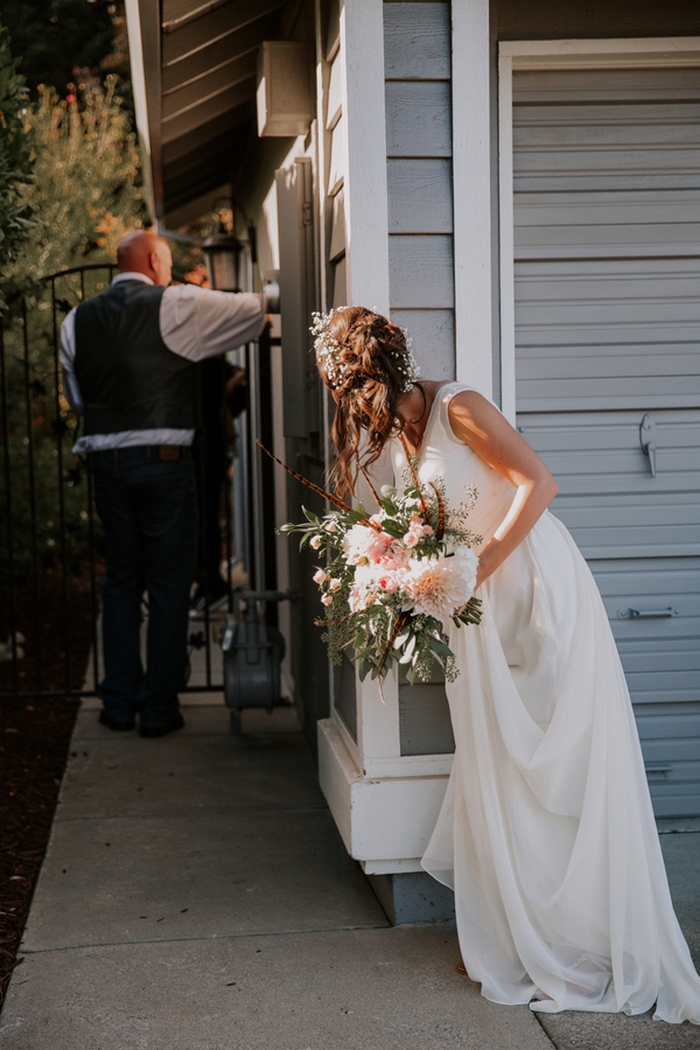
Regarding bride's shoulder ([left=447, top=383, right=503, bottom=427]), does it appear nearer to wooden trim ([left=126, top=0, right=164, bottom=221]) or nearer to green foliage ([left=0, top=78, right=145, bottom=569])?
wooden trim ([left=126, top=0, right=164, bottom=221])

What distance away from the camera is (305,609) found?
448cm

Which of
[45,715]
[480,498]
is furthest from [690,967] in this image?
[45,715]

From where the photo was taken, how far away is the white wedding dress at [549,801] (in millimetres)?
2535

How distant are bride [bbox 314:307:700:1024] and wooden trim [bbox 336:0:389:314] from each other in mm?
253

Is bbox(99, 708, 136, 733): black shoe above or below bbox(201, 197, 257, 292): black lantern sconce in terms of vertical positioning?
below

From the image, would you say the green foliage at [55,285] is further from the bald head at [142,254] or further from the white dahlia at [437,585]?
the white dahlia at [437,585]

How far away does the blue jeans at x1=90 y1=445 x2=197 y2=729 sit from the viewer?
480 centimetres

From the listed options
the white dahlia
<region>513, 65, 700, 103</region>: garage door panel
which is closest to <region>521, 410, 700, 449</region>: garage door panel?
<region>513, 65, 700, 103</region>: garage door panel

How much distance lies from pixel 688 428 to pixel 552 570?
1.01m

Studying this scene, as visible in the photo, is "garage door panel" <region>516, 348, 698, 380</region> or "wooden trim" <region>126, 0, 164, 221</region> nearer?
"garage door panel" <region>516, 348, 698, 380</region>

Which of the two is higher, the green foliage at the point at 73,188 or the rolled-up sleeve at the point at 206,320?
the green foliage at the point at 73,188

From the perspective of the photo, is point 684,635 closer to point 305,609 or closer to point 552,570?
point 552,570

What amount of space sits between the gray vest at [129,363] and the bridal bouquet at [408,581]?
2343 mm

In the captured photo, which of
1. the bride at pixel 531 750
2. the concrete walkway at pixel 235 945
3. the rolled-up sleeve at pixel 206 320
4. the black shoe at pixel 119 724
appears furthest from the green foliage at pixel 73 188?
the bride at pixel 531 750
